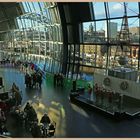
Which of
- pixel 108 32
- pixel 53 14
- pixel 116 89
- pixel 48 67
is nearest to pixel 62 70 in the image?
pixel 48 67

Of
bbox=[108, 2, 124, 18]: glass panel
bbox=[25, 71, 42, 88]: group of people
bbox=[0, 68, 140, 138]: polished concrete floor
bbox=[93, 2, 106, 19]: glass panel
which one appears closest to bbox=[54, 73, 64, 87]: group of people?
bbox=[25, 71, 42, 88]: group of people

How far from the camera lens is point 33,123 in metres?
10.2

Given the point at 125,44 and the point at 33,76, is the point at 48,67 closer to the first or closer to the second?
the point at 33,76

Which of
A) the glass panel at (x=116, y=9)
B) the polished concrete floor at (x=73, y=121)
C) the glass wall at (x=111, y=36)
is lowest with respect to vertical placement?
the polished concrete floor at (x=73, y=121)

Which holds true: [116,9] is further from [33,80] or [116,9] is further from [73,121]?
[73,121]

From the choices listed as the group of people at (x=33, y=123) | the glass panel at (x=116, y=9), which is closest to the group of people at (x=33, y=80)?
the glass panel at (x=116, y=9)

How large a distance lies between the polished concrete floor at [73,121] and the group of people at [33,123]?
0.38 metres

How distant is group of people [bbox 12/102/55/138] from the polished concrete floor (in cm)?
38

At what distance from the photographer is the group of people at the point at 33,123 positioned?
962cm

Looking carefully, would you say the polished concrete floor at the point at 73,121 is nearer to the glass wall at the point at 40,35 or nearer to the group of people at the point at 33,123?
the group of people at the point at 33,123

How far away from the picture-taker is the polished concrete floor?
10594 mm

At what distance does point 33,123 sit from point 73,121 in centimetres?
225

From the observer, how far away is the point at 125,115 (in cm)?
1270

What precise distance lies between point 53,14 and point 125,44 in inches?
345
